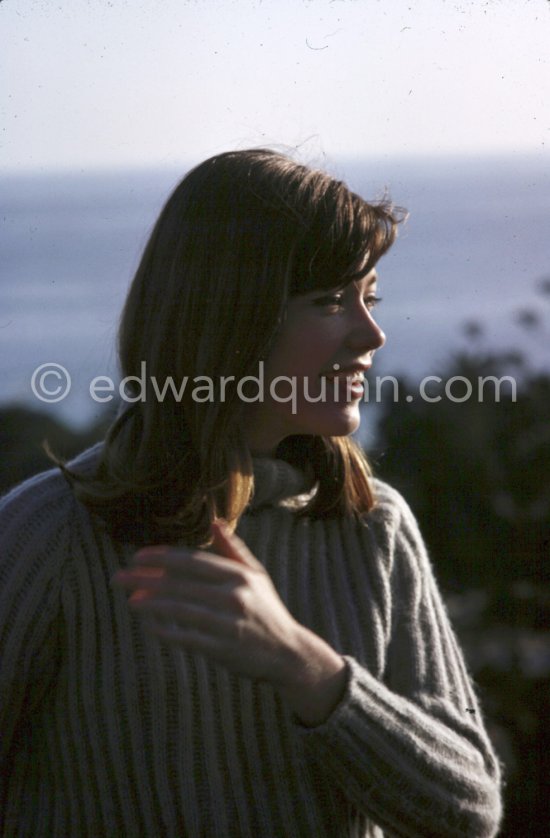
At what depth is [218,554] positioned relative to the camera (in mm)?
1813

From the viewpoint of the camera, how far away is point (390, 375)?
3.27 m

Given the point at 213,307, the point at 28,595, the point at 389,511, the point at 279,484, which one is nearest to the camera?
the point at 28,595

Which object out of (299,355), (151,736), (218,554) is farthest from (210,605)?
(299,355)

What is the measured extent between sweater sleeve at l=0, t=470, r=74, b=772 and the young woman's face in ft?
1.29

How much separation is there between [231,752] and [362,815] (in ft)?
0.85

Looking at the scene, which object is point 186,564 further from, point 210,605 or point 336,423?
point 336,423

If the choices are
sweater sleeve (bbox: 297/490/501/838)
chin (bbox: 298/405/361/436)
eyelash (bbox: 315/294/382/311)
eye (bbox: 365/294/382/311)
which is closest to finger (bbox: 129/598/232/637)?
sweater sleeve (bbox: 297/490/501/838)

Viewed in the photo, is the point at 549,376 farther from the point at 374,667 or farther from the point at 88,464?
the point at 88,464

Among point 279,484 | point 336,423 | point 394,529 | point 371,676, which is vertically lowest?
point 371,676

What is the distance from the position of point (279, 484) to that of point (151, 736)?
0.47 meters

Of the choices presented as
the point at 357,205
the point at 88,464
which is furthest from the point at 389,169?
the point at 88,464

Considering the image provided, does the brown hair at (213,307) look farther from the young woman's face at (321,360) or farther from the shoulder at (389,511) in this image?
the shoulder at (389,511)

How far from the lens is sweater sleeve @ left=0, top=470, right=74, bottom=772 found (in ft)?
5.77

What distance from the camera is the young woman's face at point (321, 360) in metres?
1.92
